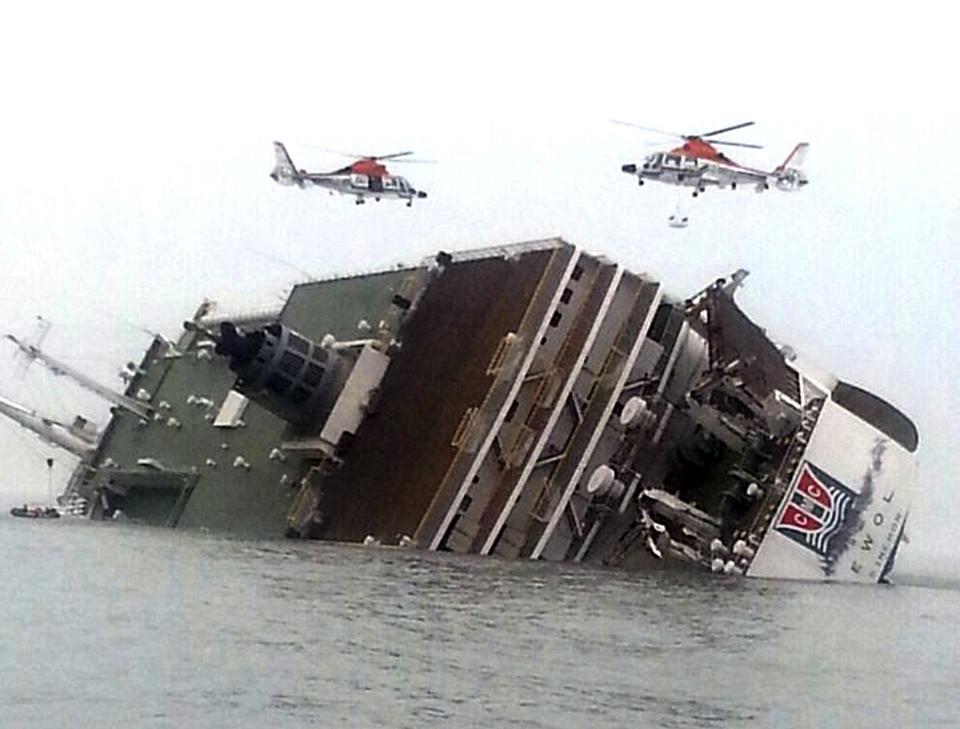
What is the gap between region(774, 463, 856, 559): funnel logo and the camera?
51094 mm

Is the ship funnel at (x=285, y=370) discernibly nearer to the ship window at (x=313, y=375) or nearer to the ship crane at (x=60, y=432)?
the ship window at (x=313, y=375)

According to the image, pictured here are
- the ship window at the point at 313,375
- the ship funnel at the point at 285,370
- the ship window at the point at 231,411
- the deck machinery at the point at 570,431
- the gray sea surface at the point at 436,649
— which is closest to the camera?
the gray sea surface at the point at 436,649

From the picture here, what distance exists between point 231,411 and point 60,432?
16.8 m

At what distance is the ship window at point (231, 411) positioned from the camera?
6536 cm

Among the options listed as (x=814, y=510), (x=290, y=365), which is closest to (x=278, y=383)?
(x=290, y=365)

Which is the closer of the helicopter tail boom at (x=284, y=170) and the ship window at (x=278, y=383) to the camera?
the ship window at (x=278, y=383)

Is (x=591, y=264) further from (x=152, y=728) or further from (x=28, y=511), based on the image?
(x=28, y=511)

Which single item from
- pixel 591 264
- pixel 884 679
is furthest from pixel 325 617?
pixel 591 264

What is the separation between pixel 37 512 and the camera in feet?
280

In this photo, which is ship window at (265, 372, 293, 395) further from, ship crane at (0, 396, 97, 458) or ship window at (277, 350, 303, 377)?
ship crane at (0, 396, 97, 458)

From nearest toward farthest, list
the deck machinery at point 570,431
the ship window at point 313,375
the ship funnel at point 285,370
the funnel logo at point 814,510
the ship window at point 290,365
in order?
the funnel logo at point 814,510 < the deck machinery at point 570,431 < the ship funnel at point 285,370 < the ship window at point 290,365 < the ship window at point 313,375

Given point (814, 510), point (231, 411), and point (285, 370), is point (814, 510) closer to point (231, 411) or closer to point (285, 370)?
point (285, 370)

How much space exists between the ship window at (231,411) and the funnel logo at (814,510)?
23522mm

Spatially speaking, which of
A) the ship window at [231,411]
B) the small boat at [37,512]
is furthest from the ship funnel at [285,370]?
the small boat at [37,512]
